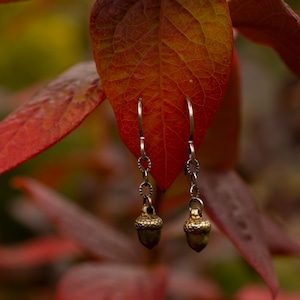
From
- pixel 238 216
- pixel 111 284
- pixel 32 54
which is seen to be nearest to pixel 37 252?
pixel 111 284

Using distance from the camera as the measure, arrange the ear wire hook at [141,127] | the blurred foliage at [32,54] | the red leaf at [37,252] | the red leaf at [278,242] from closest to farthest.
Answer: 1. the ear wire hook at [141,127]
2. the red leaf at [278,242]
3. the red leaf at [37,252]
4. the blurred foliage at [32,54]

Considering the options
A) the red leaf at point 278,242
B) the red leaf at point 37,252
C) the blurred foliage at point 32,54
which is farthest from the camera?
the blurred foliage at point 32,54

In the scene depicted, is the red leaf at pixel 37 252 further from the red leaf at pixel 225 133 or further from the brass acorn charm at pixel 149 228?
the brass acorn charm at pixel 149 228

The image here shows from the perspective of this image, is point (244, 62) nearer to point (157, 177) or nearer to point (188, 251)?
point (188, 251)

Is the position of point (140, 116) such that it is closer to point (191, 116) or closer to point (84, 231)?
point (191, 116)

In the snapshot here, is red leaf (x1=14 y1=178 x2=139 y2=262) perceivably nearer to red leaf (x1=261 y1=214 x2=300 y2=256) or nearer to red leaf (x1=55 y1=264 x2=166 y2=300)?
red leaf (x1=55 y1=264 x2=166 y2=300)

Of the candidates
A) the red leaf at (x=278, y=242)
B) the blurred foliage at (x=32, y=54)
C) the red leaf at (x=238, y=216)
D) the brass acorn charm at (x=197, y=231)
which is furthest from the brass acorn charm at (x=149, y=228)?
the blurred foliage at (x=32, y=54)
